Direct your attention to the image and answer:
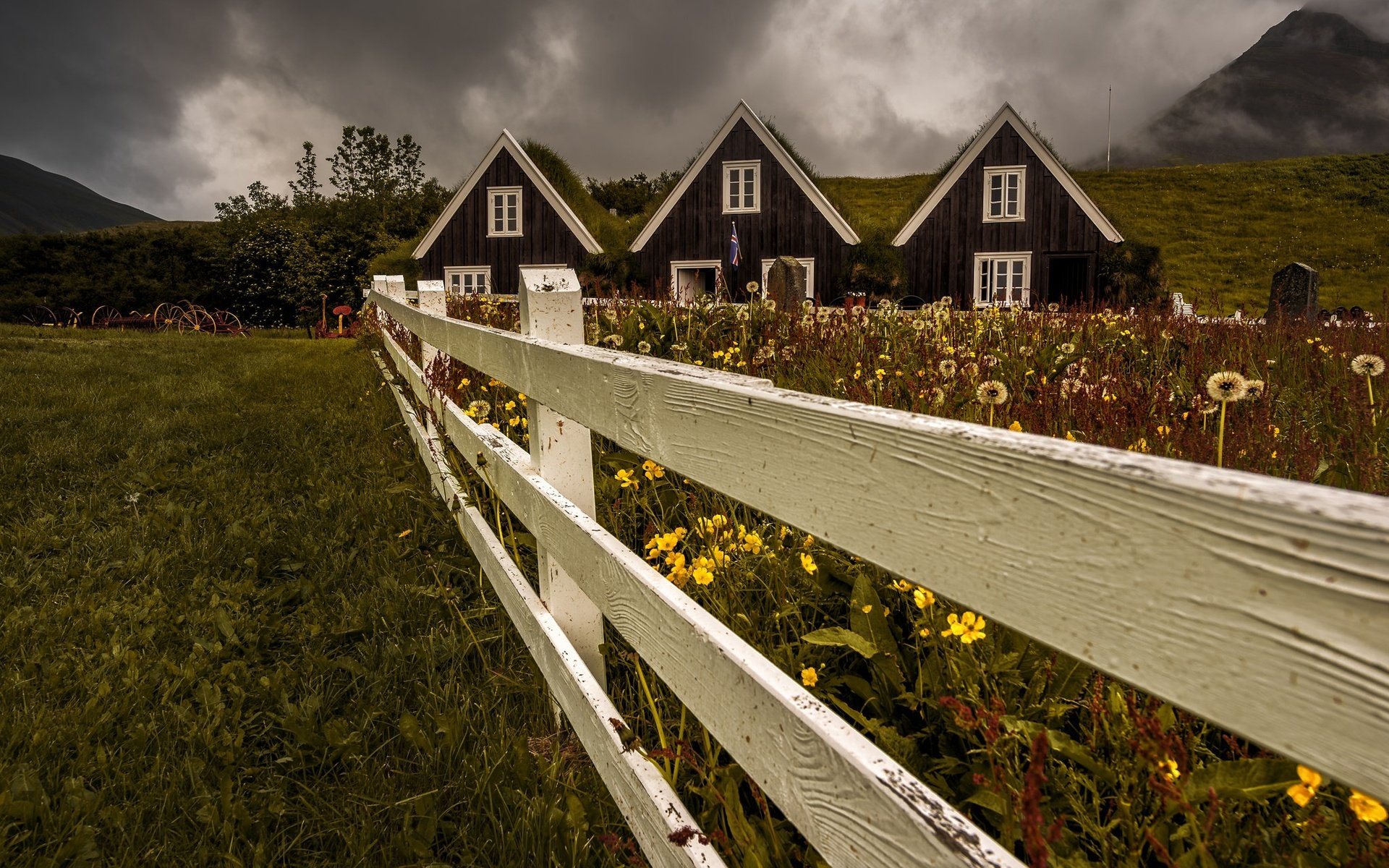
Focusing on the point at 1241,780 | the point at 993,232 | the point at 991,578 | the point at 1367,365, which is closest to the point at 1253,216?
the point at 993,232

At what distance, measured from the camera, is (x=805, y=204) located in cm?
2433

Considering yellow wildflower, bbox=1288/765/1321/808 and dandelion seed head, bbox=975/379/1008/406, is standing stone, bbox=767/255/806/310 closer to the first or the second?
dandelion seed head, bbox=975/379/1008/406

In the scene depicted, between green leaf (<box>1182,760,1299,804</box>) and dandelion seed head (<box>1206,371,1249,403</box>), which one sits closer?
green leaf (<box>1182,760,1299,804</box>)

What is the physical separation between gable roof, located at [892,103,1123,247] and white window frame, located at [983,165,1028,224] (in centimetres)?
70

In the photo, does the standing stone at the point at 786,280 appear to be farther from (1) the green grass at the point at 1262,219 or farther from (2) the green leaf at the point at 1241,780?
(1) the green grass at the point at 1262,219

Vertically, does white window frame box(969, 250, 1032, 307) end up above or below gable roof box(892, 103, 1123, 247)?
below

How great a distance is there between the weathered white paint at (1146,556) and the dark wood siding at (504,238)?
25783mm

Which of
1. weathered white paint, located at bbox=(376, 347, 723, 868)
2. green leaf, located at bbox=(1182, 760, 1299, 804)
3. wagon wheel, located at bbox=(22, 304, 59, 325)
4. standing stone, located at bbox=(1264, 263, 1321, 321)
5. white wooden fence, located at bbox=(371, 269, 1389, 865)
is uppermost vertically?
wagon wheel, located at bbox=(22, 304, 59, 325)

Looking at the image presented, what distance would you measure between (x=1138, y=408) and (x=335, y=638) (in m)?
3.05

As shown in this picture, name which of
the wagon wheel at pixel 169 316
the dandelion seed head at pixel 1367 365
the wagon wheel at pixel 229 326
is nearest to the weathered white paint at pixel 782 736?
the dandelion seed head at pixel 1367 365

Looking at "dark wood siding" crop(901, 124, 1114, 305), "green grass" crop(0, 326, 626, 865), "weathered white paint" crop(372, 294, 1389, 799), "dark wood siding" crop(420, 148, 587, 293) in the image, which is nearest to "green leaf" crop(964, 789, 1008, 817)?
"weathered white paint" crop(372, 294, 1389, 799)

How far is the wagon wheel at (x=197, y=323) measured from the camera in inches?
858

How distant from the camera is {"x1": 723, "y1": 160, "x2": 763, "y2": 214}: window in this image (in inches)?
965

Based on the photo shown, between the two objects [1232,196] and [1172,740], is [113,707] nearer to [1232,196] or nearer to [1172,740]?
[1172,740]
